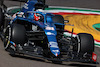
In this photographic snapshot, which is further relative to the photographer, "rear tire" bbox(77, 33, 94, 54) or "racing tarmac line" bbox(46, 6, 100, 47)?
"racing tarmac line" bbox(46, 6, 100, 47)

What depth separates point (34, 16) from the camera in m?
7.76

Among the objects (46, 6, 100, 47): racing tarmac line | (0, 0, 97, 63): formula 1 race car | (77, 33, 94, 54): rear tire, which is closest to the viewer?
(0, 0, 97, 63): formula 1 race car

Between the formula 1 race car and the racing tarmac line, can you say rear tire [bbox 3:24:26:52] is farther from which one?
the racing tarmac line

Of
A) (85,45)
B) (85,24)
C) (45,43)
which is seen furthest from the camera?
(85,24)

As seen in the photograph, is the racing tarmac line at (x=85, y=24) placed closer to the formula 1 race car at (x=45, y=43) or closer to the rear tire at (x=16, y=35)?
the formula 1 race car at (x=45, y=43)

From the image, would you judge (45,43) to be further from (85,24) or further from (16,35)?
(85,24)

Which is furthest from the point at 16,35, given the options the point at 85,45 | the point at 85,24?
the point at 85,24

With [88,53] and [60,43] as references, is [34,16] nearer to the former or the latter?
[60,43]

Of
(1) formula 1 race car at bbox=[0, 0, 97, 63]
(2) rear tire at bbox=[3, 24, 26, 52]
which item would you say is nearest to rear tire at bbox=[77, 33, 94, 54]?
(1) formula 1 race car at bbox=[0, 0, 97, 63]

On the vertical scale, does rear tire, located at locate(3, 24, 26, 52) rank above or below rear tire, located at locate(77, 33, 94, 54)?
above

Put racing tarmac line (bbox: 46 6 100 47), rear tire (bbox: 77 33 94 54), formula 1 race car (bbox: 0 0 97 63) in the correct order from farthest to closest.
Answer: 1. racing tarmac line (bbox: 46 6 100 47)
2. rear tire (bbox: 77 33 94 54)
3. formula 1 race car (bbox: 0 0 97 63)

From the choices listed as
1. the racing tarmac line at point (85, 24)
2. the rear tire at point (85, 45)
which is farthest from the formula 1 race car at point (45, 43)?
the racing tarmac line at point (85, 24)

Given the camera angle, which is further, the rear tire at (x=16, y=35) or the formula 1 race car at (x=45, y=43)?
the rear tire at (x=16, y=35)

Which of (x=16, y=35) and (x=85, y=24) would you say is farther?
(x=85, y=24)
